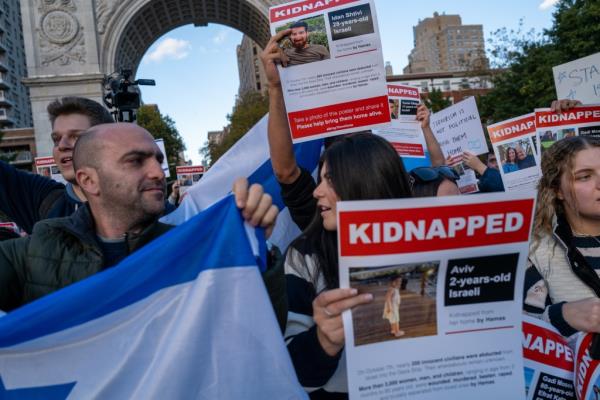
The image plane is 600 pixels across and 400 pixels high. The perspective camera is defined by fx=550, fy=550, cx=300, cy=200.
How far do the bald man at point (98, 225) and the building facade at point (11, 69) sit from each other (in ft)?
227

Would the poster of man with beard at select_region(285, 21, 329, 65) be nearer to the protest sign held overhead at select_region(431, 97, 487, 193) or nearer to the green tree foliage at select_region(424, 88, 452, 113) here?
the protest sign held overhead at select_region(431, 97, 487, 193)

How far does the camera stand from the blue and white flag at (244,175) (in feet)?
9.89

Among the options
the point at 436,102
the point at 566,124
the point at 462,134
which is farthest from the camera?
the point at 436,102

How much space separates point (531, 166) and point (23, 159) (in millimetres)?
65741

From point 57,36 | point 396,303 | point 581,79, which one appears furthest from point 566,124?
point 57,36

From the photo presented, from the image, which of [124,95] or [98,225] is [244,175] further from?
[124,95]

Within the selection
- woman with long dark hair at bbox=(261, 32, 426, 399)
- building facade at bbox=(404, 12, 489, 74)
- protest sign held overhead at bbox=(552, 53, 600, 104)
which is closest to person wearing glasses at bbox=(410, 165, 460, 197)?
woman with long dark hair at bbox=(261, 32, 426, 399)

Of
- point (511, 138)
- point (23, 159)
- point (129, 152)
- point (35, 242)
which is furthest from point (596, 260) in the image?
point (23, 159)

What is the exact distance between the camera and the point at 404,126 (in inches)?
197

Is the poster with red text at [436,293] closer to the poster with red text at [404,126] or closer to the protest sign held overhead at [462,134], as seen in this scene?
the poster with red text at [404,126]

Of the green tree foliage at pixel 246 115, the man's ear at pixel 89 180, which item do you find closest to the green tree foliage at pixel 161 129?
the green tree foliage at pixel 246 115

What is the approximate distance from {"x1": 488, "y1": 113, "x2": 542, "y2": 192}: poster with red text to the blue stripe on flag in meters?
3.36

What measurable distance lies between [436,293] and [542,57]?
27.6 metres

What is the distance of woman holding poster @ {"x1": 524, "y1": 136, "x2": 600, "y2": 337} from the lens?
230cm
